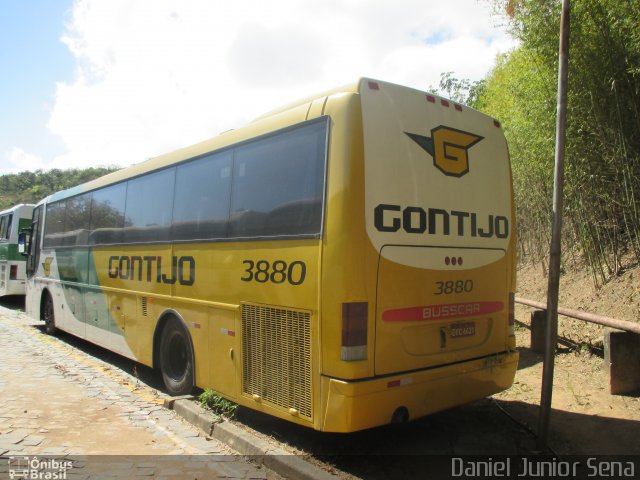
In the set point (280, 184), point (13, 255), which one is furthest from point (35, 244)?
point (280, 184)

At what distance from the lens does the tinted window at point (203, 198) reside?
200 inches

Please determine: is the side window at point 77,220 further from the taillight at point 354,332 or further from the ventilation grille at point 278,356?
the taillight at point 354,332

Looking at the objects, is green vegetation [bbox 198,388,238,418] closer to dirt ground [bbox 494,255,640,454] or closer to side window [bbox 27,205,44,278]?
dirt ground [bbox 494,255,640,454]

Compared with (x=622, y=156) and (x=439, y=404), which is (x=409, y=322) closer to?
(x=439, y=404)

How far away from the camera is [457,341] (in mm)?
4402

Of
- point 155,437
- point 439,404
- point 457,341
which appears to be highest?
point 457,341

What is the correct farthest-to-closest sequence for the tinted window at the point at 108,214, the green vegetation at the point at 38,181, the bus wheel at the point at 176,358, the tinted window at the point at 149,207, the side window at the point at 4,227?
the green vegetation at the point at 38,181 < the side window at the point at 4,227 < the tinted window at the point at 108,214 < the tinted window at the point at 149,207 < the bus wheel at the point at 176,358

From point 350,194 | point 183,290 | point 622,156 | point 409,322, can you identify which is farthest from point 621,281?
point 183,290

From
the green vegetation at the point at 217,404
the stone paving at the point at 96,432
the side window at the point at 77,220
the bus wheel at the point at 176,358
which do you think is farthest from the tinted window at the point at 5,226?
the green vegetation at the point at 217,404

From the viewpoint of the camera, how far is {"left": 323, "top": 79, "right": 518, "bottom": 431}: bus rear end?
12.4 feet

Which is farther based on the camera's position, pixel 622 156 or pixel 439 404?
pixel 622 156

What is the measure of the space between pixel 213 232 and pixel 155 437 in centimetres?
207

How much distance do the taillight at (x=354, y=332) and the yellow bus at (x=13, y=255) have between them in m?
14.6

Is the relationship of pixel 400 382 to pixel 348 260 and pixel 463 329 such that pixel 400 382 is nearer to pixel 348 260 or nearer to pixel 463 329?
pixel 463 329
